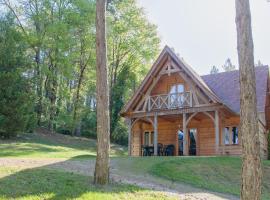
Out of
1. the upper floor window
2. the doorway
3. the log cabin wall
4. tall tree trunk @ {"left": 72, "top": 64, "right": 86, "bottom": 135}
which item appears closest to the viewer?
the log cabin wall

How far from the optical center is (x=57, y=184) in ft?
33.2

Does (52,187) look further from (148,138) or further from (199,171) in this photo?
(148,138)

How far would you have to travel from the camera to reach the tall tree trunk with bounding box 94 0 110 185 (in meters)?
10.9

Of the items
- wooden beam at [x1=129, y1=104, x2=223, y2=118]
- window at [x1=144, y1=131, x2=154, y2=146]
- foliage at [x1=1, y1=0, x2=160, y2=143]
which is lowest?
window at [x1=144, y1=131, x2=154, y2=146]

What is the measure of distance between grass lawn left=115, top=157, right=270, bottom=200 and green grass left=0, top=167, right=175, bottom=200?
399 cm

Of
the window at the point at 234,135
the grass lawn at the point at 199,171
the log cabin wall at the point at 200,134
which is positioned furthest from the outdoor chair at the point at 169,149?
the grass lawn at the point at 199,171

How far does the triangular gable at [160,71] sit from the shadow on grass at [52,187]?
39.2 ft

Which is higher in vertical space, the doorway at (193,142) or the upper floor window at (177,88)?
the upper floor window at (177,88)

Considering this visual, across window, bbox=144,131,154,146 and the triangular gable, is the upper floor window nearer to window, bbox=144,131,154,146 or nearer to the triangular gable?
the triangular gable

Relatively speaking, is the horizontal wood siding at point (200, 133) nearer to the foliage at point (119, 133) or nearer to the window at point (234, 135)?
the window at point (234, 135)

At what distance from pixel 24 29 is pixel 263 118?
925 inches

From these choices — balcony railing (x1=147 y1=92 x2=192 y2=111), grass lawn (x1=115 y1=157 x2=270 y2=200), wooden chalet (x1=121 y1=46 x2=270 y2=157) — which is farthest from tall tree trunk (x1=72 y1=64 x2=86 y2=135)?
grass lawn (x1=115 y1=157 x2=270 y2=200)

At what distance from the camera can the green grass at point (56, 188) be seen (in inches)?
351

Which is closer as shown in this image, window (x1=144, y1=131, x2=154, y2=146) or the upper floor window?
the upper floor window
